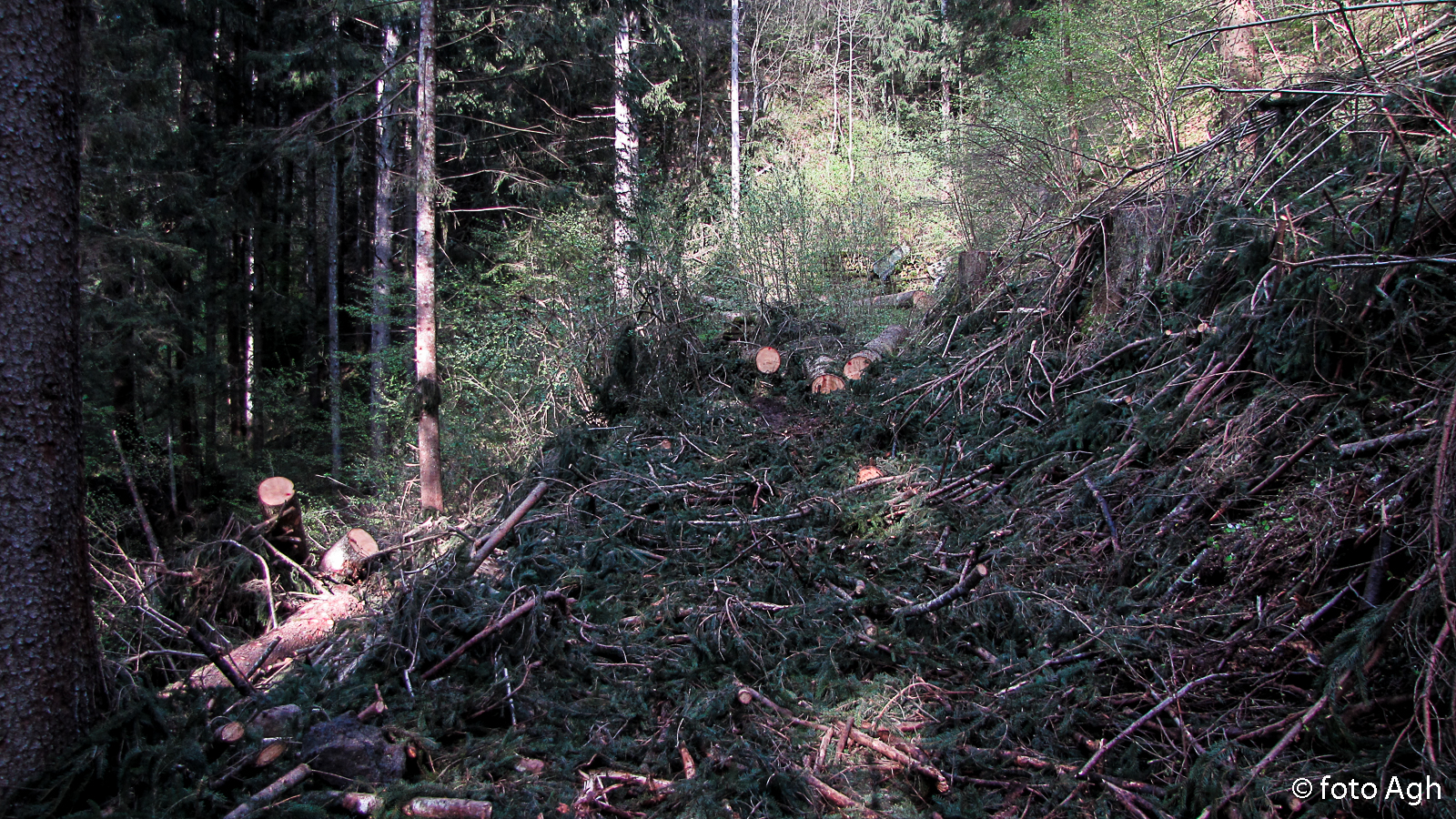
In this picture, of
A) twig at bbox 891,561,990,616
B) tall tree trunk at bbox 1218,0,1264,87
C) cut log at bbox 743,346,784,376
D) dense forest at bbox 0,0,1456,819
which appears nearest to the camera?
dense forest at bbox 0,0,1456,819

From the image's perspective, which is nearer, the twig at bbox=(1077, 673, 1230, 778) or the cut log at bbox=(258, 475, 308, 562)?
the twig at bbox=(1077, 673, 1230, 778)

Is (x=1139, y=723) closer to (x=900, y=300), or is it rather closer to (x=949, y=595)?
(x=949, y=595)

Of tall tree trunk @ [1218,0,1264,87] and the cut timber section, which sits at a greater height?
tall tree trunk @ [1218,0,1264,87]

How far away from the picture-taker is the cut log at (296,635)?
413 cm

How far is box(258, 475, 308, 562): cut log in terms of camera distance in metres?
5.31

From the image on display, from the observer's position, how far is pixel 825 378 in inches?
349

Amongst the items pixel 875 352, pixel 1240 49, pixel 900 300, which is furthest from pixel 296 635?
pixel 1240 49

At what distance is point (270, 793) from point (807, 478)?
15.0 ft

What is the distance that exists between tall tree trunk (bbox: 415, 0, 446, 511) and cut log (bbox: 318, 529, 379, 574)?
269cm

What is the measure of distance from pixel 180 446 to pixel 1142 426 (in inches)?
540

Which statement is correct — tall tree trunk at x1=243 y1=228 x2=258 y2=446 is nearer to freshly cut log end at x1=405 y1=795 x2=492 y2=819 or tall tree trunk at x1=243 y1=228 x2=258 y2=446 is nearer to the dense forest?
the dense forest

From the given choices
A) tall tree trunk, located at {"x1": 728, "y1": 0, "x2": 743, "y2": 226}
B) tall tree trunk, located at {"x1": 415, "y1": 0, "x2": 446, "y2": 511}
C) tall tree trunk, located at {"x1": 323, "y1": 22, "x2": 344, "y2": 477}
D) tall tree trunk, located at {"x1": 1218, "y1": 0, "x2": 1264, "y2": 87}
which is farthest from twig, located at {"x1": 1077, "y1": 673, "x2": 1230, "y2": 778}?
tall tree trunk, located at {"x1": 728, "y1": 0, "x2": 743, "y2": 226}

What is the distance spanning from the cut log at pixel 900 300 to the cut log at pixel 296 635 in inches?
313

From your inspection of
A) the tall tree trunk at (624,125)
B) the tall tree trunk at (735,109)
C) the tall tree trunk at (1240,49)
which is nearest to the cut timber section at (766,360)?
the tall tree trunk at (624,125)
